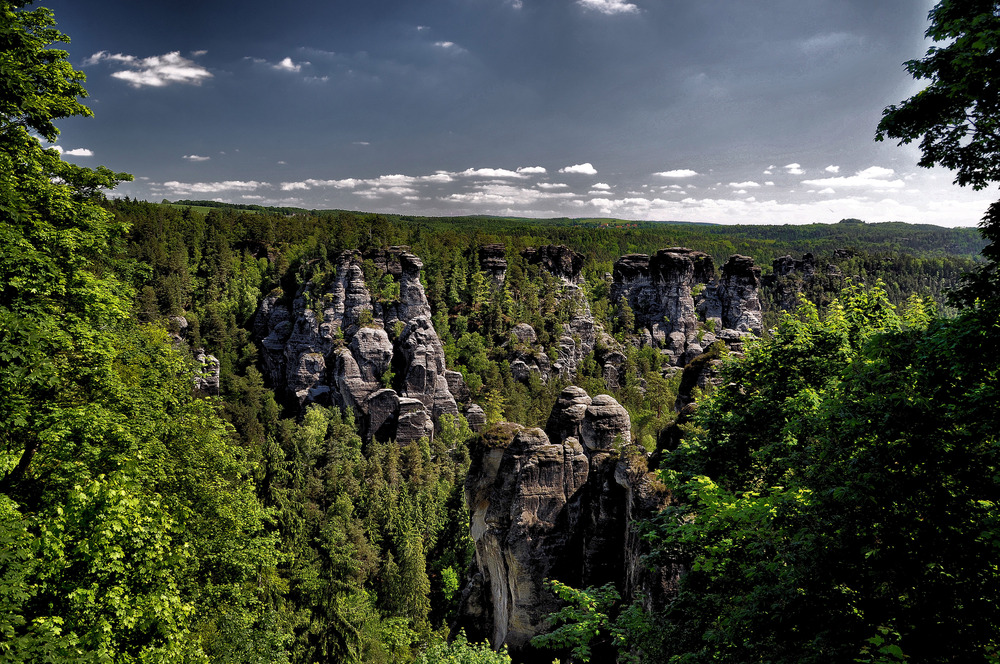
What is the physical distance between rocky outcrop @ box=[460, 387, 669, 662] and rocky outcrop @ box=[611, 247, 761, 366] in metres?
67.0

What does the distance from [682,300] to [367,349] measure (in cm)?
5631

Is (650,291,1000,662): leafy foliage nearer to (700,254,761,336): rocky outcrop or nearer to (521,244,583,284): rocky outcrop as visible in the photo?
(521,244,583,284): rocky outcrop

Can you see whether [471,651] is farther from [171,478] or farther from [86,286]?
[86,286]

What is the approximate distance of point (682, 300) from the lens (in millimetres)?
89188

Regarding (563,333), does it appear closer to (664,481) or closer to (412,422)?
(412,422)

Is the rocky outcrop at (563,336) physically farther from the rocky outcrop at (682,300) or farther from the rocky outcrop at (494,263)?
the rocky outcrop at (682,300)

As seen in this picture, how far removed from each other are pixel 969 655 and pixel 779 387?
7.86 m

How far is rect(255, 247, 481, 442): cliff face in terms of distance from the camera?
6222cm

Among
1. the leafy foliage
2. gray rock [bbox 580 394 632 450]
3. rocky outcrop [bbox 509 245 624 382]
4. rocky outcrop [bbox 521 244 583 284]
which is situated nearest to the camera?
the leafy foliage

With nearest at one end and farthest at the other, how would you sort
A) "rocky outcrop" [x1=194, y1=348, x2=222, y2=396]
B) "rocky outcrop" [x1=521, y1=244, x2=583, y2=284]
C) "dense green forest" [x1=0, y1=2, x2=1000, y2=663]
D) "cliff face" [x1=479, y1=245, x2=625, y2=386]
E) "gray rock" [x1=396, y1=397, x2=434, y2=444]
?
1. "dense green forest" [x1=0, y1=2, x2=1000, y2=663]
2. "rocky outcrop" [x1=194, y1=348, x2=222, y2=396]
3. "gray rock" [x1=396, y1=397, x2=434, y2=444]
4. "cliff face" [x1=479, y1=245, x2=625, y2=386]
5. "rocky outcrop" [x1=521, y1=244, x2=583, y2=284]

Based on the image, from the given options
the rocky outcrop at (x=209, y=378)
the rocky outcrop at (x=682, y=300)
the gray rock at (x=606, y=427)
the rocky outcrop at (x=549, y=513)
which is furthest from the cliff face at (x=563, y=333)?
the gray rock at (x=606, y=427)

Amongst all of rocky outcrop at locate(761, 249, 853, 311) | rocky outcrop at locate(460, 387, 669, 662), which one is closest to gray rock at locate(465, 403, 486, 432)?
rocky outcrop at locate(460, 387, 669, 662)

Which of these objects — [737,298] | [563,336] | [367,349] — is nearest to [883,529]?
[367,349]

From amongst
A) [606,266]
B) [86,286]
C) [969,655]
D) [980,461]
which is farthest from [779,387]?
[606,266]
